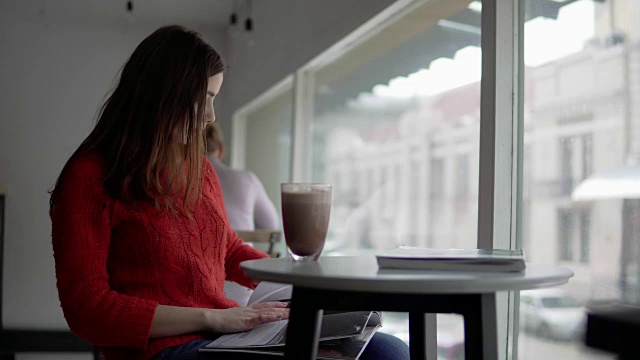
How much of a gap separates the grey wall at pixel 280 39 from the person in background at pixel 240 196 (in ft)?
2.31

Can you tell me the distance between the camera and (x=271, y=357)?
105 centimetres

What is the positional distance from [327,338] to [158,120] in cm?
54

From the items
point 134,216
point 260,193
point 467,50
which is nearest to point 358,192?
point 260,193

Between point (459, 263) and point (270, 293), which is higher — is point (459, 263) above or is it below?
above

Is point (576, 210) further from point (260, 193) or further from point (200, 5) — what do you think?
point (200, 5)

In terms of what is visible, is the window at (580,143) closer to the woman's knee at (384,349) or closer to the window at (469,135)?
the window at (469,135)

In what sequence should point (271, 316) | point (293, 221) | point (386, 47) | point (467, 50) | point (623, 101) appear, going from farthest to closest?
point (386, 47), point (467, 50), point (623, 101), point (271, 316), point (293, 221)

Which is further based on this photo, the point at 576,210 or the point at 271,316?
the point at 576,210

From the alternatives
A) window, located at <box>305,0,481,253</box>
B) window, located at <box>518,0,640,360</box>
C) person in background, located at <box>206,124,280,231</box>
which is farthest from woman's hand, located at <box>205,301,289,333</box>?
person in background, located at <box>206,124,280,231</box>

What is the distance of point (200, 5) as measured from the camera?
5.47m

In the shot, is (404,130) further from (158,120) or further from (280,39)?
(158,120)

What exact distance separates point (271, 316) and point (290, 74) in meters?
2.88

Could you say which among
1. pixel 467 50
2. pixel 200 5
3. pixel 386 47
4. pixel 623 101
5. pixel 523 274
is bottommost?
pixel 523 274

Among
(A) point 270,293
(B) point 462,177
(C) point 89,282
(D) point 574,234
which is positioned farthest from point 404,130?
(C) point 89,282
